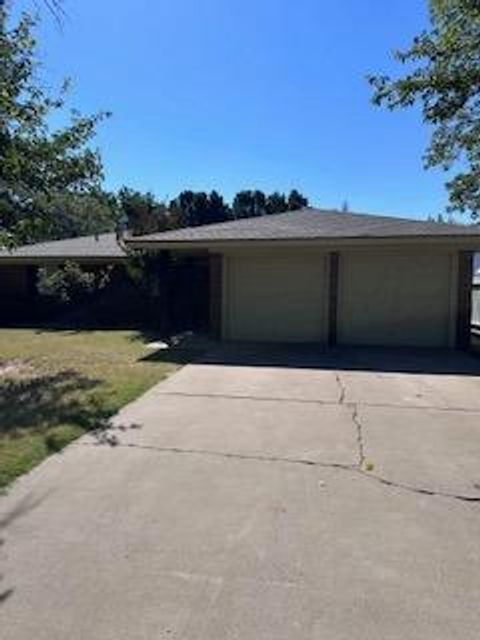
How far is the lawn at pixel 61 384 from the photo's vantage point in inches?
316

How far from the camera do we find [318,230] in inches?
748

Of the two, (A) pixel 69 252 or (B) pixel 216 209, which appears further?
(B) pixel 216 209

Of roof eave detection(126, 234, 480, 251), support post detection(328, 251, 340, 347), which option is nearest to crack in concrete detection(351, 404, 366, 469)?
roof eave detection(126, 234, 480, 251)

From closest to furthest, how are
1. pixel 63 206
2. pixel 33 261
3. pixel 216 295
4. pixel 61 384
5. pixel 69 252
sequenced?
pixel 61 384 < pixel 63 206 < pixel 216 295 < pixel 33 261 < pixel 69 252

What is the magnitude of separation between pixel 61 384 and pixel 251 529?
719 centimetres

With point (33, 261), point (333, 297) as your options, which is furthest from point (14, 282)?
point (333, 297)

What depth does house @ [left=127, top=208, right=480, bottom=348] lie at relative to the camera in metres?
18.4

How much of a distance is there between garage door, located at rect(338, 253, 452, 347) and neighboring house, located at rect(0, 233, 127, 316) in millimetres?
8840

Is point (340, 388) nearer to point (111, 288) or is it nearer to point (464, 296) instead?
point (464, 296)

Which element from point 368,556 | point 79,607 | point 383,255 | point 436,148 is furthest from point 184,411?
point 383,255

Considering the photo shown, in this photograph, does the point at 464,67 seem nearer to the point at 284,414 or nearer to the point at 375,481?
the point at 284,414

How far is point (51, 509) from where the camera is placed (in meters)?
5.85

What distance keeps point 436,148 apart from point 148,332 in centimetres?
1065

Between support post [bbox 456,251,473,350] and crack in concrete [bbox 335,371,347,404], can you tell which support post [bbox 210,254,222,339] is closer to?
support post [bbox 456,251,473,350]
